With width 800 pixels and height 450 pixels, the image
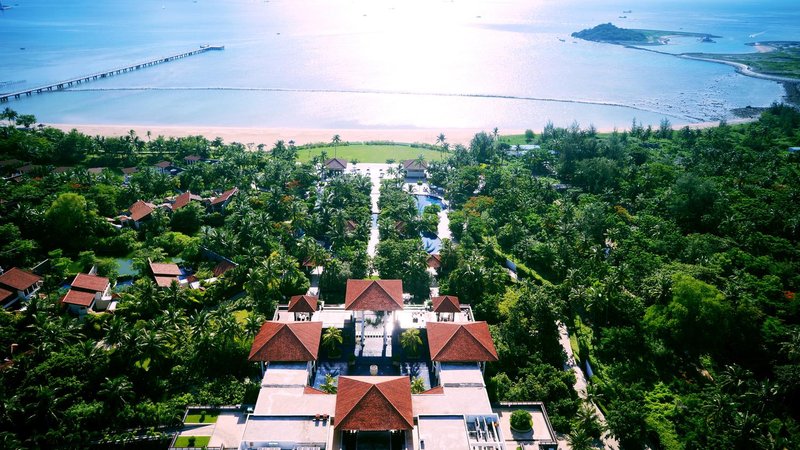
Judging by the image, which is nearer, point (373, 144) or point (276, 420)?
point (276, 420)

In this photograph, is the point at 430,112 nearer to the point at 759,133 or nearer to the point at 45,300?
the point at 759,133

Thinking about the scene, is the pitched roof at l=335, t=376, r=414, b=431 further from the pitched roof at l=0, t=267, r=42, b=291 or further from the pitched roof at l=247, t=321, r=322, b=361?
the pitched roof at l=0, t=267, r=42, b=291

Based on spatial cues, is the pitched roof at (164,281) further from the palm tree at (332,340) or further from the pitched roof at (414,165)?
the pitched roof at (414,165)

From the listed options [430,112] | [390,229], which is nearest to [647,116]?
[430,112]

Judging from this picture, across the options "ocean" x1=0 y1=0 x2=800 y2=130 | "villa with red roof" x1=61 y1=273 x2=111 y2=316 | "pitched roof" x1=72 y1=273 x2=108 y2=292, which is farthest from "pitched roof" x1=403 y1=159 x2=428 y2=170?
"pitched roof" x1=72 y1=273 x2=108 y2=292

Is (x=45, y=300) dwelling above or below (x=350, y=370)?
above

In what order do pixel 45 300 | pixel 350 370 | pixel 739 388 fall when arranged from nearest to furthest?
pixel 739 388, pixel 350 370, pixel 45 300
